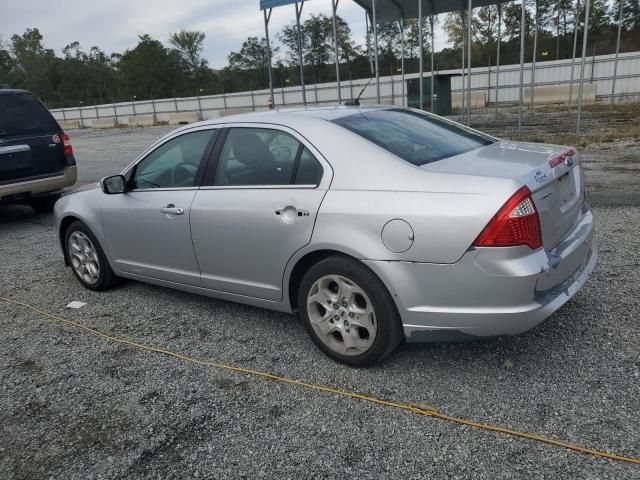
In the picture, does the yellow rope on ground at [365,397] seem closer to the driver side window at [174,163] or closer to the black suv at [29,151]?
the driver side window at [174,163]

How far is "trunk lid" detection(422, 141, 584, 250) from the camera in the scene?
9.32ft

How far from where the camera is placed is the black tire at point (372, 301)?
2992mm

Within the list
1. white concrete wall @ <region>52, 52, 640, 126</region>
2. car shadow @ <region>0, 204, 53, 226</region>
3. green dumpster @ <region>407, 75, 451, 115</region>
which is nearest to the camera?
car shadow @ <region>0, 204, 53, 226</region>

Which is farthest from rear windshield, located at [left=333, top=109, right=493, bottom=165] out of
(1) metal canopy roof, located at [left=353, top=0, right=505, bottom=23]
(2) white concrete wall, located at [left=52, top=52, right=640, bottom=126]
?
(2) white concrete wall, located at [left=52, top=52, right=640, bottom=126]

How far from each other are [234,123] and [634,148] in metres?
10.1

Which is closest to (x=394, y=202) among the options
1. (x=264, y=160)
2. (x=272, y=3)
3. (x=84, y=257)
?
(x=264, y=160)

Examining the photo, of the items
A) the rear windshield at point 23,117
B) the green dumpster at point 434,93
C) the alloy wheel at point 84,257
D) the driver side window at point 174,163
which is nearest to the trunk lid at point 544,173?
the driver side window at point 174,163

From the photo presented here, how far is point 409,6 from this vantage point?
17906mm

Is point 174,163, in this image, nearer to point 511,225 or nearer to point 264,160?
point 264,160

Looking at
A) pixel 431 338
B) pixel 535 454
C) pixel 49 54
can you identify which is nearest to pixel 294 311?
pixel 431 338

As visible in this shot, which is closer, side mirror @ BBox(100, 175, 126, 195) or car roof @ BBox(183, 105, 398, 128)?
car roof @ BBox(183, 105, 398, 128)

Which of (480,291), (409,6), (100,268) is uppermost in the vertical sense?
(409,6)

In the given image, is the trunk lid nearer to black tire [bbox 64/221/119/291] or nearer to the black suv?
black tire [bbox 64/221/119/291]

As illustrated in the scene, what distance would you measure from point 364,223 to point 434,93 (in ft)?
66.7
